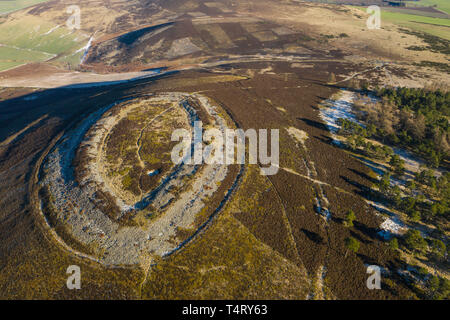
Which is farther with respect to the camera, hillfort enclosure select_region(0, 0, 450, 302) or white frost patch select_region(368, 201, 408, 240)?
white frost patch select_region(368, 201, 408, 240)

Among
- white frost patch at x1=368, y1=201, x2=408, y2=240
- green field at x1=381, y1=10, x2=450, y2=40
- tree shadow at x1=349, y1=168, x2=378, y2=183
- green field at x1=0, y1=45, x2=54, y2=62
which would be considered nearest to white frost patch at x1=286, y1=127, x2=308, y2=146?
tree shadow at x1=349, y1=168, x2=378, y2=183

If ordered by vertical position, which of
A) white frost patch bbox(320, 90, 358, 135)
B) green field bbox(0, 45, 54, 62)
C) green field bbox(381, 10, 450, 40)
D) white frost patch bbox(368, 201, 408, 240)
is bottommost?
white frost patch bbox(368, 201, 408, 240)

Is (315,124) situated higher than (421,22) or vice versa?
(421,22)

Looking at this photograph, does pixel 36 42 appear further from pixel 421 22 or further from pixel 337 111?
pixel 421 22

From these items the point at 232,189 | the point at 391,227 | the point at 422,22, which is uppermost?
the point at 422,22

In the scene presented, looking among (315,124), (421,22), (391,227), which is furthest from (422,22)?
(391,227)

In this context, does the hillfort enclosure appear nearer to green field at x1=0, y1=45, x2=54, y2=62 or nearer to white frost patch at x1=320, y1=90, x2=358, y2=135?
white frost patch at x1=320, y1=90, x2=358, y2=135

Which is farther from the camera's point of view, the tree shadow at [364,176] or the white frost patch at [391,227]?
the tree shadow at [364,176]

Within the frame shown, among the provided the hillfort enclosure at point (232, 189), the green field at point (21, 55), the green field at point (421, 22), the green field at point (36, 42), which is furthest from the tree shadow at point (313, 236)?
the green field at point (421, 22)

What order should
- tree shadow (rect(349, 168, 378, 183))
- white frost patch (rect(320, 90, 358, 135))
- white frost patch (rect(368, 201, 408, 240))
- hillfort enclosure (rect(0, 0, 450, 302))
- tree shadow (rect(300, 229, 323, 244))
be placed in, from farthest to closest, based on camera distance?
white frost patch (rect(320, 90, 358, 135)) < tree shadow (rect(349, 168, 378, 183)) < white frost patch (rect(368, 201, 408, 240)) < tree shadow (rect(300, 229, 323, 244)) < hillfort enclosure (rect(0, 0, 450, 302))

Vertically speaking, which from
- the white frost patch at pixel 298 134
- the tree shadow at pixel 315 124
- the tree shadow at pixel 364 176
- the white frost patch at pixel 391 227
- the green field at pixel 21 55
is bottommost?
the white frost patch at pixel 391 227

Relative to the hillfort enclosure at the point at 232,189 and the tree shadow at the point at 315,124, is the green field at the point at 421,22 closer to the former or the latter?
the hillfort enclosure at the point at 232,189
